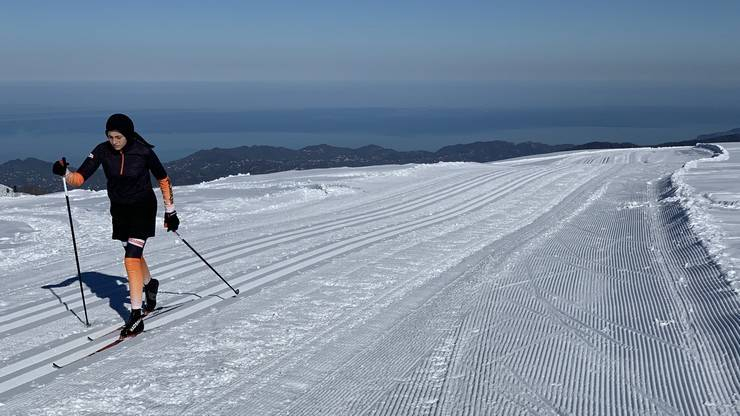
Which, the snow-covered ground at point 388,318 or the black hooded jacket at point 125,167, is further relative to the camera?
the black hooded jacket at point 125,167

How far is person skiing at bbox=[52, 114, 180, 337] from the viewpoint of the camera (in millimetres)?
6176

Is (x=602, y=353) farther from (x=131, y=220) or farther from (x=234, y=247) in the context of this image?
(x=234, y=247)

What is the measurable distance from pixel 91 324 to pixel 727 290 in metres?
6.62

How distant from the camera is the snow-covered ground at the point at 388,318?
461cm

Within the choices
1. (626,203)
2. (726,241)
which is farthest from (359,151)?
(726,241)

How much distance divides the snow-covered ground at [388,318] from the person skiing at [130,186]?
53 centimetres

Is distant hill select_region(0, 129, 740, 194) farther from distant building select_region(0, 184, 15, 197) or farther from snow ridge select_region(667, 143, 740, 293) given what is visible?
snow ridge select_region(667, 143, 740, 293)

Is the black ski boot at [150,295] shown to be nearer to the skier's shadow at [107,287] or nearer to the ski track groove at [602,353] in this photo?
the skier's shadow at [107,287]

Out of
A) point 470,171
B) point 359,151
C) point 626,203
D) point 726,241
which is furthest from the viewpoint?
point 359,151

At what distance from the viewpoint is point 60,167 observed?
6.26 meters

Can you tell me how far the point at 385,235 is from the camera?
1204cm

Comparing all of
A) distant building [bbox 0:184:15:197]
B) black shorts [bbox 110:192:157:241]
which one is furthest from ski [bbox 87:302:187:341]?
distant building [bbox 0:184:15:197]

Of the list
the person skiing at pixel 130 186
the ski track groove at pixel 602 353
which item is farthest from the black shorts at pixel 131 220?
the ski track groove at pixel 602 353

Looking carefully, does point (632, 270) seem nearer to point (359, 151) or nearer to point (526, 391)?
point (526, 391)
